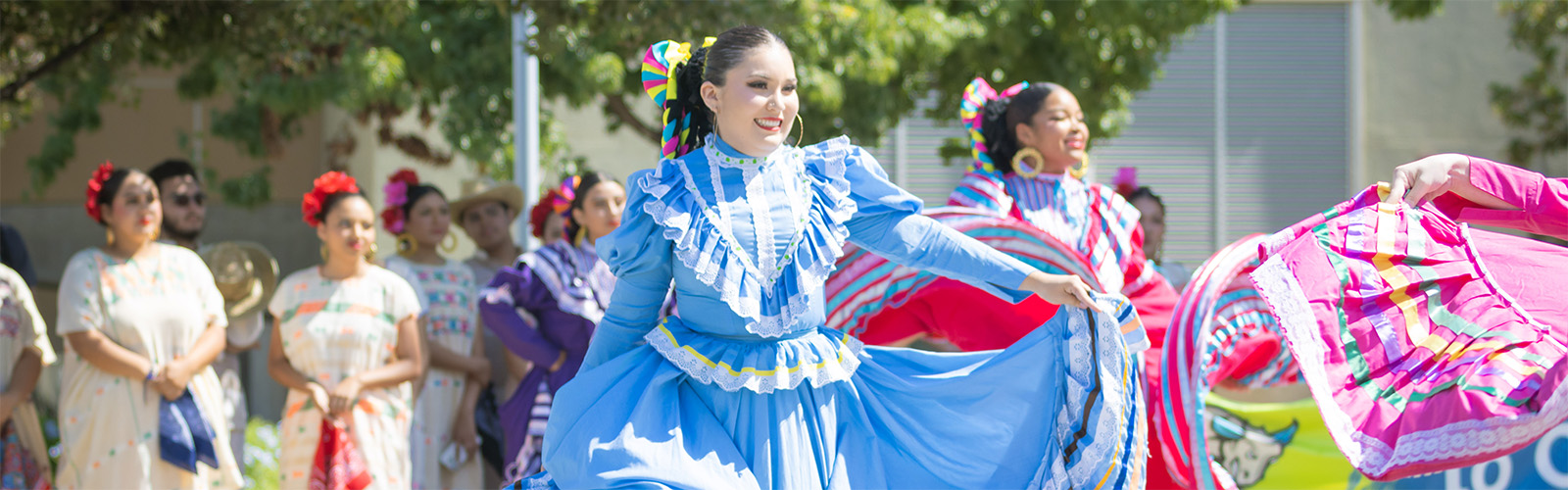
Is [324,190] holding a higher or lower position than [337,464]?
higher

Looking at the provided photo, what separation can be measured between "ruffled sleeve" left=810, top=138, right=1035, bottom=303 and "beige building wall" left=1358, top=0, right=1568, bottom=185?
34.1ft

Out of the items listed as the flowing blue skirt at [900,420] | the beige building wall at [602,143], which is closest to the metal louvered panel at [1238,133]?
the beige building wall at [602,143]

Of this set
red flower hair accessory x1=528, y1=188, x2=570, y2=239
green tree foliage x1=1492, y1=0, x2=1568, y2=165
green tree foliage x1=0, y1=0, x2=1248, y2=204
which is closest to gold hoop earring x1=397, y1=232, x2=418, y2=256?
red flower hair accessory x1=528, y1=188, x2=570, y2=239

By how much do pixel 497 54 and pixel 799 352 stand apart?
174 inches

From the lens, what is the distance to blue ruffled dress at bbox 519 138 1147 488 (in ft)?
10.4

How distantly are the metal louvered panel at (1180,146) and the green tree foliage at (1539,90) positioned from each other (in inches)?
94.1

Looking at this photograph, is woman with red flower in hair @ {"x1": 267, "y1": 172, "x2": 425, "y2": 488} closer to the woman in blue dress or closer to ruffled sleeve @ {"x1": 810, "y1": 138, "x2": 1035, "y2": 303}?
the woman in blue dress

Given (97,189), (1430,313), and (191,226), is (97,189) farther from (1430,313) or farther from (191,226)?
(1430,313)

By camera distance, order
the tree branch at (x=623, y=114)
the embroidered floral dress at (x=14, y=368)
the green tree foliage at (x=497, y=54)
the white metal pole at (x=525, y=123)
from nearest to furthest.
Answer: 1. the embroidered floral dress at (x=14, y=368)
2. the green tree foliage at (x=497, y=54)
3. the white metal pole at (x=525, y=123)
4. the tree branch at (x=623, y=114)

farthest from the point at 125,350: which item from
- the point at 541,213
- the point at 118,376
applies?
the point at 541,213

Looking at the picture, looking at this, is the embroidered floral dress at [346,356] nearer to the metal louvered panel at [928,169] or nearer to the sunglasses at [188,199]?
the sunglasses at [188,199]

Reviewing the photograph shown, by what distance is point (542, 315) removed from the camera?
209 inches

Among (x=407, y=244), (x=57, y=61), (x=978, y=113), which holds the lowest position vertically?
(x=407, y=244)

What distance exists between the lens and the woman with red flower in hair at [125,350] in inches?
203
